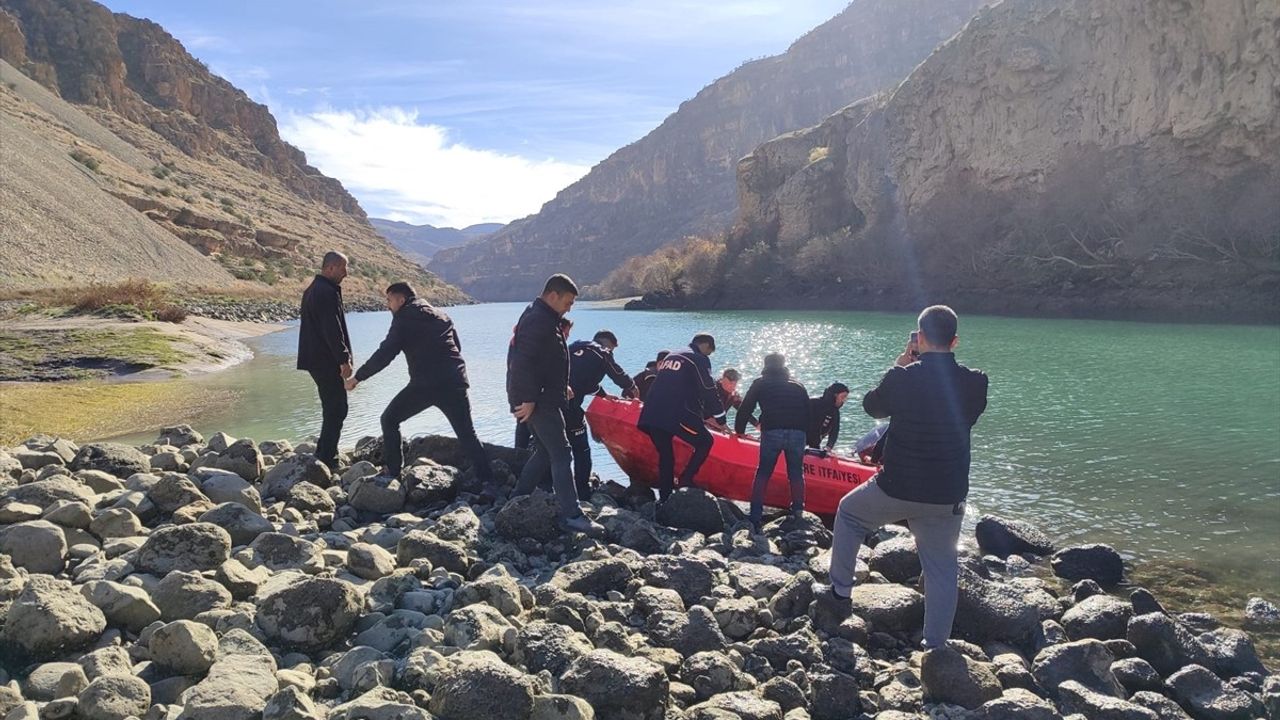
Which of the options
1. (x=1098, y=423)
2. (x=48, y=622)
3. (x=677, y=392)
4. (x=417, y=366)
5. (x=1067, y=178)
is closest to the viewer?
(x=48, y=622)

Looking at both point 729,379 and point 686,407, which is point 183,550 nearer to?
point 686,407

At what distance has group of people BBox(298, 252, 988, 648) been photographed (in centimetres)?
457

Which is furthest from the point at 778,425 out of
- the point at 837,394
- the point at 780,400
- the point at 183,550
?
the point at 183,550

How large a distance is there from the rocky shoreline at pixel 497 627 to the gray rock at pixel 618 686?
0.01 metres

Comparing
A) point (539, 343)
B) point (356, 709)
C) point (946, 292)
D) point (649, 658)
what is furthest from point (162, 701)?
point (946, 292)

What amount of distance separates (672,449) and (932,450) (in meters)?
4.25

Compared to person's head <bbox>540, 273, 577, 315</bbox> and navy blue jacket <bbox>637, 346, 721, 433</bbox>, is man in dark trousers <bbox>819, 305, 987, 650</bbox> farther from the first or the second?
navy blue jacket <bbox>637, 346, 721, 433</bbox>

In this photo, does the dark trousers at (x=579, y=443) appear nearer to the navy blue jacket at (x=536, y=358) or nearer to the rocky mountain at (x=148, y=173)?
the navy blue jacket at (x=536, y=358)

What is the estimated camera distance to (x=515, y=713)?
3473mm

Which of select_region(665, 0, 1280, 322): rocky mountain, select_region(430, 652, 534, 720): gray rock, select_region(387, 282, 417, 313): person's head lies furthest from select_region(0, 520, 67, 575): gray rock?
select_region(665, 0, 1280, 322): rocky mountain

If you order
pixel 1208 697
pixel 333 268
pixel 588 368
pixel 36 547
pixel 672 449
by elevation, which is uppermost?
pixel 333 268

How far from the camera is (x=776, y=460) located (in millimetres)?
8406

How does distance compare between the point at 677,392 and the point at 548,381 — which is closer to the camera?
the point at 548,381

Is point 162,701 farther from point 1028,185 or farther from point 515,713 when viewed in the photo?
point 1028,185
